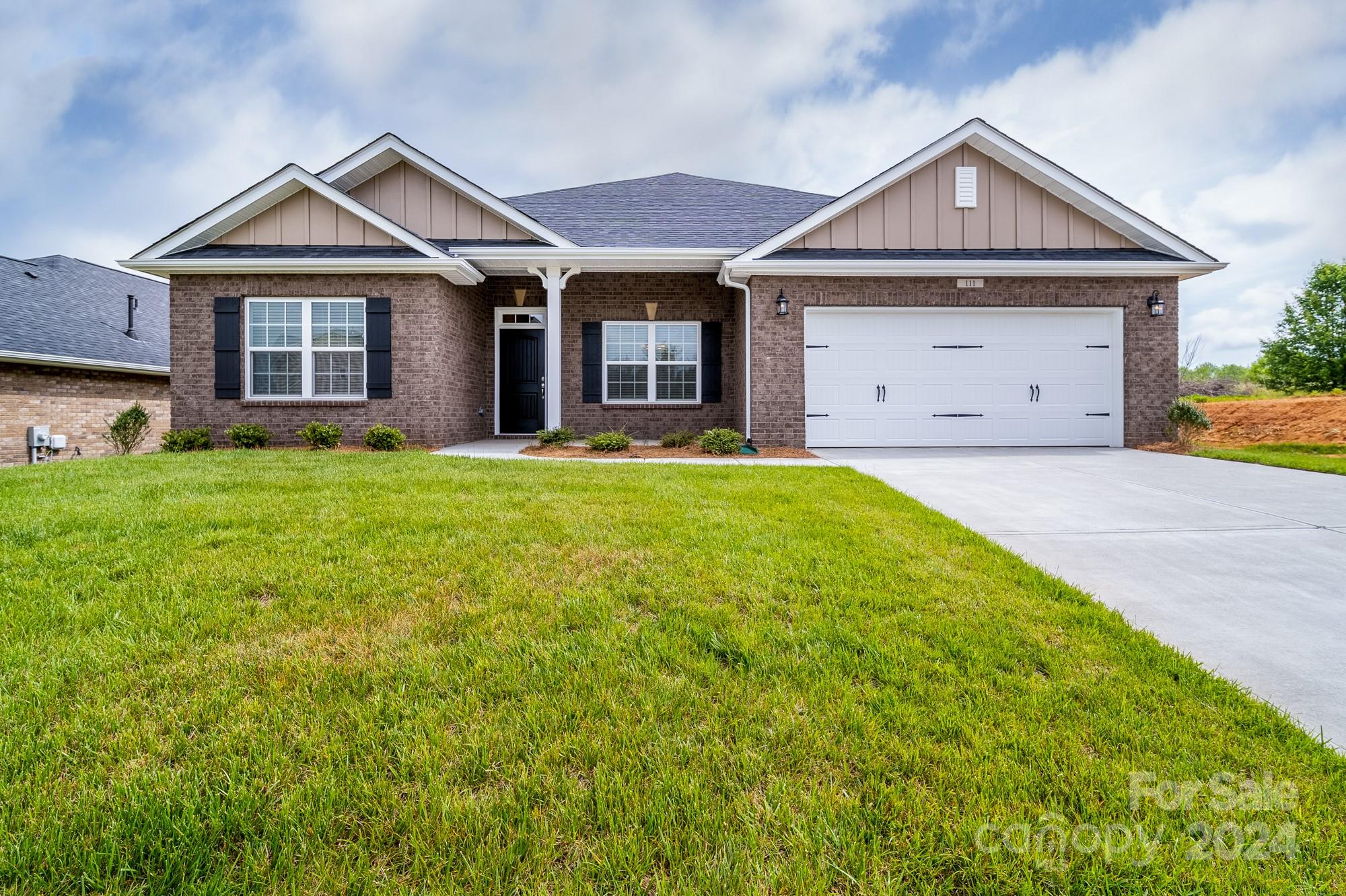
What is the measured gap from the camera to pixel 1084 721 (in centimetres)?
169

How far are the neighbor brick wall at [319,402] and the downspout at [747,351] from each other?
4957 millimetres

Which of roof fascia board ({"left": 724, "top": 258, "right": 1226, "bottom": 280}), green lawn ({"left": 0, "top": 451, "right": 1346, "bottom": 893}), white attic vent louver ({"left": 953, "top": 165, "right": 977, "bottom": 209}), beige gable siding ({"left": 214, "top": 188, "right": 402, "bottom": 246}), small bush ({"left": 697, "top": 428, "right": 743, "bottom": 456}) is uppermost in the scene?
white attic vent louver ({"left": 953, "top": 165, "right": 977, "bottom": 209})

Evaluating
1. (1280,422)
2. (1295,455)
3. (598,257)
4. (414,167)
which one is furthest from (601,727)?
(1280,422)

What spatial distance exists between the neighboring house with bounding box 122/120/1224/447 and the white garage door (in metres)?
0.03

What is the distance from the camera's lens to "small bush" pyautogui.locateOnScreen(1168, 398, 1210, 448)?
9000 millimetres

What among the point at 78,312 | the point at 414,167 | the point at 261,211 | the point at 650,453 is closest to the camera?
the point at 650,453

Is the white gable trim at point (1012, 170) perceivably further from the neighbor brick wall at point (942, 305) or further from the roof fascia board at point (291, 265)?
the roof fascia board at point (291, 265)

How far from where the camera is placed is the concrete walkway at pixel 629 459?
7262mm

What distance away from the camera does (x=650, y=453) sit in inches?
355

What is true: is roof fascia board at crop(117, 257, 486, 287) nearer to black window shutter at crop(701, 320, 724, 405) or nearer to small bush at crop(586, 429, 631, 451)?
small bush at crop(586, 429, 631, 451)

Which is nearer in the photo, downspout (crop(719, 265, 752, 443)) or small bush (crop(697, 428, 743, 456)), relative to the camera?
small bush (crop(697, 428, 743, 456))

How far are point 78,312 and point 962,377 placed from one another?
20186 millimetres

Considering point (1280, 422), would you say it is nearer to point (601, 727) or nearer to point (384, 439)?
point (601, 727)

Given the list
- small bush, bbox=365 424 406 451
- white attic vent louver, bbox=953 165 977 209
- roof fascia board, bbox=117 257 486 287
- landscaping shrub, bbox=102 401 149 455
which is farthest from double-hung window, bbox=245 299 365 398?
white attic vent louver, bbox=953 165 977 209
